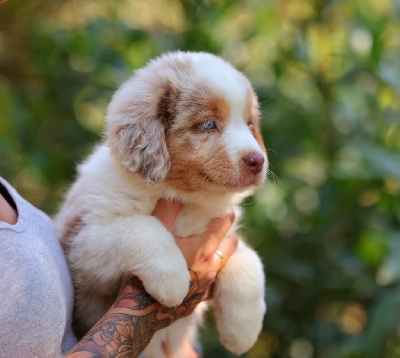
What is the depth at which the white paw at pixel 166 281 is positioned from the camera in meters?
2.07

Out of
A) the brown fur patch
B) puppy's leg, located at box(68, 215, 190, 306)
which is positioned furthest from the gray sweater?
the brown fur patch

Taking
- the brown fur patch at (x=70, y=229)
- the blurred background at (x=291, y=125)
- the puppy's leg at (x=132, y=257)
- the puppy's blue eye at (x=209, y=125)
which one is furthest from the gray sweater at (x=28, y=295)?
the blurred background at (x=291, y=125)

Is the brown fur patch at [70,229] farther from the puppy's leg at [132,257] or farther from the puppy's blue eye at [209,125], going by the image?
the puppy's blue eye at [209,125]

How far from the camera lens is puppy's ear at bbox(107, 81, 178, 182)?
216 cm

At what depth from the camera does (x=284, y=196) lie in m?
4.21

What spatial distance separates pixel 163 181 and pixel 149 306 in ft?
1.62

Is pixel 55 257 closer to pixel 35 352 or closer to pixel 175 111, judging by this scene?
pixel 35 352

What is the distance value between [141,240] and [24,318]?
0.58 meters

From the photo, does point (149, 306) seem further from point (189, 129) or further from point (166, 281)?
point (189, 129)

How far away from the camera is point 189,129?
224 centimetres

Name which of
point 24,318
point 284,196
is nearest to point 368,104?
point 284,196

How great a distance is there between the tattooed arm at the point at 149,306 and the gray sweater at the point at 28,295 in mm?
100

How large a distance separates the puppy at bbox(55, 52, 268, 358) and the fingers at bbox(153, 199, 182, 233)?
3cm

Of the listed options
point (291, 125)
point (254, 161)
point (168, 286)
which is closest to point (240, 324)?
point (168, 286)
